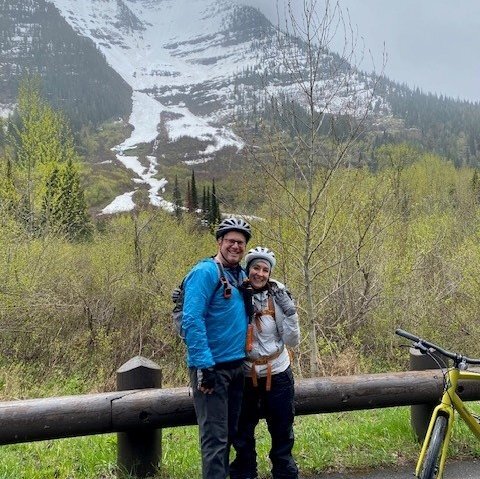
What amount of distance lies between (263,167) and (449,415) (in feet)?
13.0

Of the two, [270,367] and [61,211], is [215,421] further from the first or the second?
[61,211]

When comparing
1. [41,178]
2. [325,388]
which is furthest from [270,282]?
[41,178]

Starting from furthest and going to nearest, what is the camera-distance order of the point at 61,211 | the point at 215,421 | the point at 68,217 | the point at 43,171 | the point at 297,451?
the point at 43,171 → the point at 68,217 → the point at 61,211 → the point at 297,451 → the point at 215,421

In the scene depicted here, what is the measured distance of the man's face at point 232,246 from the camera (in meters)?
3.30

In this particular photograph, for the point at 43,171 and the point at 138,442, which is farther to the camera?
the point at 43,171

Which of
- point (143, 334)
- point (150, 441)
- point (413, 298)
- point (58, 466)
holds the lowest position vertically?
point (143, 334)

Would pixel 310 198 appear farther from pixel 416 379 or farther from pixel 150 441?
pixel 150 441

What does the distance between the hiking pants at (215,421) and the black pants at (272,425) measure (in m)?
0.29

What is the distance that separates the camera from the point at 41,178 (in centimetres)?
1972

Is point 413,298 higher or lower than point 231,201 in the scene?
lower

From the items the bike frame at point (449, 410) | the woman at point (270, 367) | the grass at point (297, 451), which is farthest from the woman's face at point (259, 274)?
the grass at point (297, 451)

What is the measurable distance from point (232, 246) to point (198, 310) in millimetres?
530

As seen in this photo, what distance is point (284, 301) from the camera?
11.0 ft

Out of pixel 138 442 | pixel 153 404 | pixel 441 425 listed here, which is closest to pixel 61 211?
pixel 138 442
